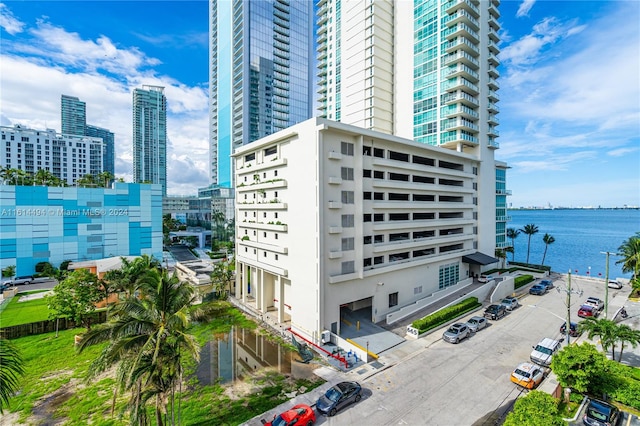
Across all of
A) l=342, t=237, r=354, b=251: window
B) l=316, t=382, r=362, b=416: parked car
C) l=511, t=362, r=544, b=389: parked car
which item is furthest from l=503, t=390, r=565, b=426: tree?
l=342, t=237, r=354, b=251: window

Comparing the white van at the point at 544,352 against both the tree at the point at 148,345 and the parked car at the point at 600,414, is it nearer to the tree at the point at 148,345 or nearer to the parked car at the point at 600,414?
the parked car at the point at 600,414

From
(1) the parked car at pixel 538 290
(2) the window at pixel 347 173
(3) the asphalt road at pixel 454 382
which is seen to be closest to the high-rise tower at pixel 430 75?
(1) the parked car at pixel 538 290

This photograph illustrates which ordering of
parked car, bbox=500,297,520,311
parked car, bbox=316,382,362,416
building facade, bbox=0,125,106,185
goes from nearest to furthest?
parked car, bbox=316,382,362,416 → parked car, bbox=500,297,520,311 → building facade, bbox=0,125,106,185

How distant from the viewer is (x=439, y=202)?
143 feet

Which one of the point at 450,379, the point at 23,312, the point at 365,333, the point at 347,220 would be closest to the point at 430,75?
the point at 347,220

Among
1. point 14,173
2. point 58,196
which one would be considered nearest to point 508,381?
point 58,196

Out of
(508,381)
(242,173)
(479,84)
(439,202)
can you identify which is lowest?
(508,381)

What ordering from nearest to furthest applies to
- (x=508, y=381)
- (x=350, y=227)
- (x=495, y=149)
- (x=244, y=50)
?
(x=508, y=381) < (x=350, y=227) < (x=495, y=149) < (x=244, y=50)

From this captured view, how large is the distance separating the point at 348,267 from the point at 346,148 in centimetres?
1233

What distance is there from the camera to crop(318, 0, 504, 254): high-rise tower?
47.5 metres

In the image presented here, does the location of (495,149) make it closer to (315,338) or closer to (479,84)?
(479,84)

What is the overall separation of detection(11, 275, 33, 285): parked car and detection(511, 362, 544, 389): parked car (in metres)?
74.3

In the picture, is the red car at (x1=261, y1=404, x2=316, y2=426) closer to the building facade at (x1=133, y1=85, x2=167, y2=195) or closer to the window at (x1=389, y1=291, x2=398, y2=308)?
the window at (x1=389, y1=291, x2=398, y2=308)

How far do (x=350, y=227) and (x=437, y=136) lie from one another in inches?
1107
